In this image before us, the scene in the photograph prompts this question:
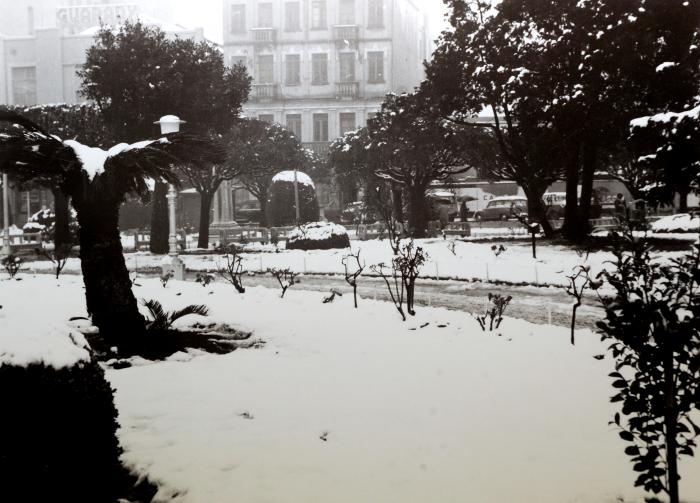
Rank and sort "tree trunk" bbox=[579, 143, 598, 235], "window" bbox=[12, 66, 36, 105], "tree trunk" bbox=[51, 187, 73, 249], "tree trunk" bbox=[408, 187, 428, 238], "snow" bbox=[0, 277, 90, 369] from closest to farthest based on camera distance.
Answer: "snow" bbox=[0, 277, 90, 369]
"tree trunk" bbox=[579, 143, 598, 235]
"tree trunk" bbox=[51, 187, 73, 249]
"tree trunk" bbox=[408, 187, 428, 238]
"window" bbox=[12, 66, 36, 105]

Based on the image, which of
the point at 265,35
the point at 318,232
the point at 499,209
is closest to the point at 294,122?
the point at 265,35

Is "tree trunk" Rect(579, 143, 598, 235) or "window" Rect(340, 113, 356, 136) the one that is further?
"window" Rect(340, 113, 356, 136)

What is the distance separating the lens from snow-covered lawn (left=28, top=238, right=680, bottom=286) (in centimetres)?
1697

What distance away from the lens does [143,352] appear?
8.55 meters

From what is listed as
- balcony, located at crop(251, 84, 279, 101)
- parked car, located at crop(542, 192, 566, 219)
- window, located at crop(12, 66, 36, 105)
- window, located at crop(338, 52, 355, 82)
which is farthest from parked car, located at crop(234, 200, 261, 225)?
parked car, located at crop(542, 192, 566, 219)

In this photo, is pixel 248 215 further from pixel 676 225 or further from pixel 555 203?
pixel 676 225

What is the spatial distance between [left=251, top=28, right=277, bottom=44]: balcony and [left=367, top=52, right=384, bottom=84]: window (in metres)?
6.63

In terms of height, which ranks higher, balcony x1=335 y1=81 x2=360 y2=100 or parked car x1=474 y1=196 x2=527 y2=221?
balcony x1=335 y1=81 x2=360 y2=100

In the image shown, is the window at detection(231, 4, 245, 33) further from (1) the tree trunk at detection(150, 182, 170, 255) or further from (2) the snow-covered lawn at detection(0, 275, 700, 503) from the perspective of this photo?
(2) the snow-covered lawn at detection(0, 275, 700, 503)

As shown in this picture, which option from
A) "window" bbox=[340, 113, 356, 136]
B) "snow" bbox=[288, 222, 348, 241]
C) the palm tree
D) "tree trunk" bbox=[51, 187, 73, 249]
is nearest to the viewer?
the palm tree

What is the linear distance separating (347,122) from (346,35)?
5.85 metres

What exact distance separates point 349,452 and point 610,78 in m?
17.7

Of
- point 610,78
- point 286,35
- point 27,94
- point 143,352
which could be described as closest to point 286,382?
point 143,352

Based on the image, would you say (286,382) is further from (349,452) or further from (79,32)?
(79,32)
